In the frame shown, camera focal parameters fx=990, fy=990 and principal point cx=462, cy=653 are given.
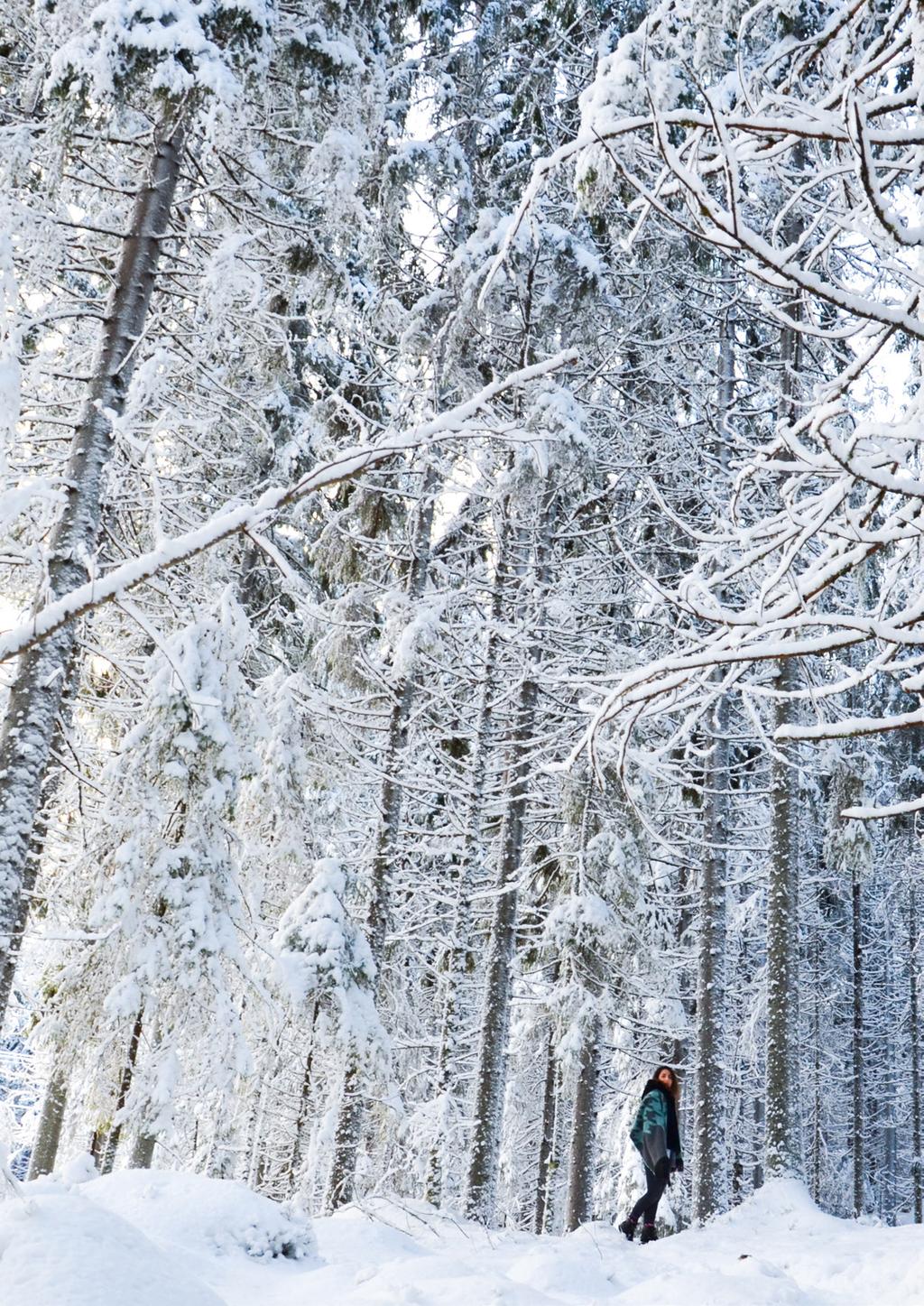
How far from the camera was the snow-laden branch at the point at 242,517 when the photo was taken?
7.08 ft

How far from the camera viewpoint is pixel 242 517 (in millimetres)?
2207

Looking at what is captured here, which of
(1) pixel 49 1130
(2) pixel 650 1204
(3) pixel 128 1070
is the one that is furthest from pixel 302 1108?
(2) pixel 650 1204

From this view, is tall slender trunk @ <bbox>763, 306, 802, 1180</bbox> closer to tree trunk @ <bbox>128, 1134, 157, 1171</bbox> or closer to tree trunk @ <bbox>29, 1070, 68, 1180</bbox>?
tree trunk @ <bbox>128, 1134, 157, 1171</bbox>

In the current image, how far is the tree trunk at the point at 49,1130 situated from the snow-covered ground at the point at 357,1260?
333 cm

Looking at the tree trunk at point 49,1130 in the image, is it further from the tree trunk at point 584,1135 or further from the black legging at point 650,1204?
the tree trunk at point 584,1135

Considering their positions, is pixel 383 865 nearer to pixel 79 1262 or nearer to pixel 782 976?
pixel 782 976

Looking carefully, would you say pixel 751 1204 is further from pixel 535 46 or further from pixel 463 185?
pixel 535 46

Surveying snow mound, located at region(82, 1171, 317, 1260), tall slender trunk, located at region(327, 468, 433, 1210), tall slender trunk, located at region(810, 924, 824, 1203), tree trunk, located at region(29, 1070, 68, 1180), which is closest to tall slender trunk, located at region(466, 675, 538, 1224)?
tall slender trunk, located at region(327, 468, 433, 1210)

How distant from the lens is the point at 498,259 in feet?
11.0

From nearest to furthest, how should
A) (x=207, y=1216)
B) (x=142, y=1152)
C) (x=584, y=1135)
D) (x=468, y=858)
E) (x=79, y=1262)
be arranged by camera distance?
(x=79, y=1262) < (x=207, y=1216) < (x=142, y=1152) < (x=468, y=858) < (x=584, y=1135)

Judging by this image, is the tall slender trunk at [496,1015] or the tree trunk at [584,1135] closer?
the tall slender trunk at [496,1015]

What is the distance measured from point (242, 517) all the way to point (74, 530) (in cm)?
511

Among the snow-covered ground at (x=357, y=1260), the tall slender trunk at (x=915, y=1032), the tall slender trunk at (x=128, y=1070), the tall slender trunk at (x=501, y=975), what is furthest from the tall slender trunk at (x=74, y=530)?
the tall slender trunk at (x=915, y=1032)

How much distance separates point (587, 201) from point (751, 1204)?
9.80m
